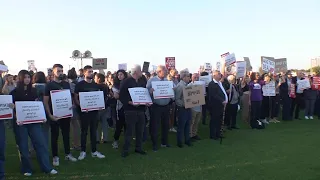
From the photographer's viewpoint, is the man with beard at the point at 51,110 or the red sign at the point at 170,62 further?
the red sign at the point at 170,62

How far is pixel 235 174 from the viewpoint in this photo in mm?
6781

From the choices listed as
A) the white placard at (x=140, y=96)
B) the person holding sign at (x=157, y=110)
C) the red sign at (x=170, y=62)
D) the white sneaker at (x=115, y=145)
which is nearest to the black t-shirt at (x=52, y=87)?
the white placard at (x=140, y=96)

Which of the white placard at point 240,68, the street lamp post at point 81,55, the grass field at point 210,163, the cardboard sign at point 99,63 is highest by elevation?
the street lamp post at point 81,55

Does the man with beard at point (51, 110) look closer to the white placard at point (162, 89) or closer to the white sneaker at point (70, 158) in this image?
the white sneaker at point (70, 158)

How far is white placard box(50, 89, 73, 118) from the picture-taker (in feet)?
23.4

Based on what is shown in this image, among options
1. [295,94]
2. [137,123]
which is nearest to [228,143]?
[137,123]

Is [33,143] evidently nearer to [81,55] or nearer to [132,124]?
[132,124]

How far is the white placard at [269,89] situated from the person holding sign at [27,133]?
9.85 meters

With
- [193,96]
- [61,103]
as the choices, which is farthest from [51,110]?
[193,96]

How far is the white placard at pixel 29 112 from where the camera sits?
631cm

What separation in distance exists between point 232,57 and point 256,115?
3.01 metres

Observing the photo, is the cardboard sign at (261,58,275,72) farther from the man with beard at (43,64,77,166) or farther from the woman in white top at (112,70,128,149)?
the man with beard at (43,64,77,166)

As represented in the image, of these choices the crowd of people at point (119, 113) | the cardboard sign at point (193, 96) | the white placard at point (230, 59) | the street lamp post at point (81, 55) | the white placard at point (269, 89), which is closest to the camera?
the crowd of people at point (119, 113)

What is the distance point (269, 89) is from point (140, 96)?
7821mm
